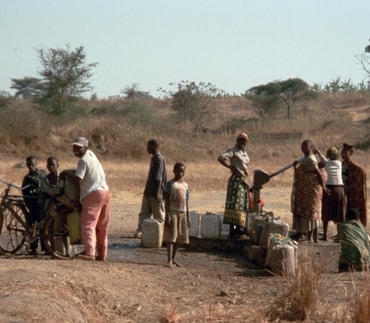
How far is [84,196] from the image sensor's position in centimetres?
965

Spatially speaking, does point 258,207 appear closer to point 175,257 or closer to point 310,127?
point 175,257

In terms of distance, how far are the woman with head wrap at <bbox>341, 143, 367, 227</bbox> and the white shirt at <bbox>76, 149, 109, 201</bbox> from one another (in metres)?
4.18

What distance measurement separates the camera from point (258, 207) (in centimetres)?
1230

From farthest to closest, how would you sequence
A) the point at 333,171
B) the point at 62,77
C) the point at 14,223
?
the point at 62,77 < the point at 333,171 < the point at 14,223

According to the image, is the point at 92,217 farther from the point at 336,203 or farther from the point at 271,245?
the point at 336,203

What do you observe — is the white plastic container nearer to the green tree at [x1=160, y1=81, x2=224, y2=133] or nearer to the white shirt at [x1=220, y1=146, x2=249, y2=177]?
the white shirt at [x1=220, y1=146, x2=249, y2=177]

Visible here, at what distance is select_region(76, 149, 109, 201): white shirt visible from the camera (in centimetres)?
959

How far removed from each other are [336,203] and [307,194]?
2.51 feet

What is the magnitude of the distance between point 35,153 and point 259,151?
8803 mm

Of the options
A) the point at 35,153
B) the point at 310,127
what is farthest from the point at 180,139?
the point at 310,127

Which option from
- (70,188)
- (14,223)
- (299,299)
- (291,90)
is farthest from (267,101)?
(299,299)

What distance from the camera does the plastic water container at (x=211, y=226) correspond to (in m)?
12.0

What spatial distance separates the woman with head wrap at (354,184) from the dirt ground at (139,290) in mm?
1581

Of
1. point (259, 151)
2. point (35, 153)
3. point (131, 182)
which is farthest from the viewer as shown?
point (259, 151)
